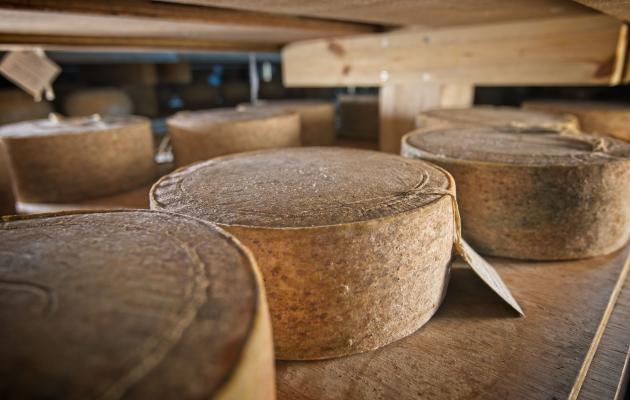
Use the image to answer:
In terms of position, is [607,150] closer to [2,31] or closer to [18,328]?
[18,328]

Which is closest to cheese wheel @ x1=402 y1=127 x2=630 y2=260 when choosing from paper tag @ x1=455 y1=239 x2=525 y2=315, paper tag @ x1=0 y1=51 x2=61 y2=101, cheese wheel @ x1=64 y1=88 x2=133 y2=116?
paper tag @ x1=455 y1=239 x2=525 y2=315

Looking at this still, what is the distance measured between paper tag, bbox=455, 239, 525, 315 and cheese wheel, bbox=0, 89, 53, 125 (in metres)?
5.77

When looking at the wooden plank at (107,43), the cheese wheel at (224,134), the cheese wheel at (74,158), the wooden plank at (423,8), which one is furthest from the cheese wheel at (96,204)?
the wooden plank at (423,8)

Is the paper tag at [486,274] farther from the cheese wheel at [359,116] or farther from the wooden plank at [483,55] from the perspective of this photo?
the cheese wheel at [359,116]

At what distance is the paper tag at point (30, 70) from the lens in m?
3.51

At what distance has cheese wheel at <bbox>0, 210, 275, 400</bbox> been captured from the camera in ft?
2.09

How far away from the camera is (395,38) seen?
3.65m

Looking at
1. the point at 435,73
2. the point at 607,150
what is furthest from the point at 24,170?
the point at 607,150

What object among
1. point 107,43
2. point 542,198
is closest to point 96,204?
point 107,43

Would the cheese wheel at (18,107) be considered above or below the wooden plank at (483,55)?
below

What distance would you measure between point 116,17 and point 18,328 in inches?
78.9

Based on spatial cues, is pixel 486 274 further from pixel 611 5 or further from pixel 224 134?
pixel 224 134

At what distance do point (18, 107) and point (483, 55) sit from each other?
5382 mm

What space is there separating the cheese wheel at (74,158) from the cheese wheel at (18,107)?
2461 millimetres
